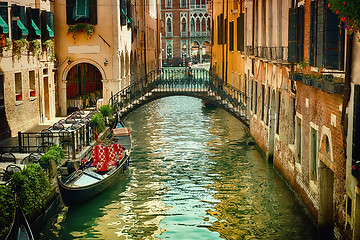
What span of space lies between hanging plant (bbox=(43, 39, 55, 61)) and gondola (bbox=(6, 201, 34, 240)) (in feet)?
43.6

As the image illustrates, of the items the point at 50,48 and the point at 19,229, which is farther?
the point at 50,48

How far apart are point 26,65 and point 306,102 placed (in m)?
10.3

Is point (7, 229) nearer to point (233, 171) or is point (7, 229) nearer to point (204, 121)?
point (233, 171)

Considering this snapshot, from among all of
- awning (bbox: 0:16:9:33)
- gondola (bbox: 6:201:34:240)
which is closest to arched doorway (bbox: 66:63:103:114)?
awning (bbox: 0:16:9:33)

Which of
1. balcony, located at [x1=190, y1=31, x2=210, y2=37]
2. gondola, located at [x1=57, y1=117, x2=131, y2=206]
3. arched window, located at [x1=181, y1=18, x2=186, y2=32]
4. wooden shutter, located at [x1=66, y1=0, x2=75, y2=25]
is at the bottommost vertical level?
gondola, located at [x1=57, y1=117, x2=131, y2=206]

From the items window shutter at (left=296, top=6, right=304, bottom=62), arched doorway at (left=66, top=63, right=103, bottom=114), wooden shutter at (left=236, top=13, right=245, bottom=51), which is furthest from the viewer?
arched doorway at (left=66, top=63, right=103, bottom=114)

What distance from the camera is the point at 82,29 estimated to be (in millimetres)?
22953

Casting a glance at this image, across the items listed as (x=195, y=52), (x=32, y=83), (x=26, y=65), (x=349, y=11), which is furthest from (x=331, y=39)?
(x=195, y=52)

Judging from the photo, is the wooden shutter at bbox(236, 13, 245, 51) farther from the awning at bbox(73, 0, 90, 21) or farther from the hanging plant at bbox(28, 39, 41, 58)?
the hanging plant at bbox(28, 39, 41, 58)

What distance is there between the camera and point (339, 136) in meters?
8.89

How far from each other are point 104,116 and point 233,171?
20.5ft

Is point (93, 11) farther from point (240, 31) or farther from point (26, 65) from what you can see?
point (240, 31)

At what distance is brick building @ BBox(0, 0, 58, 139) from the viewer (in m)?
16.6

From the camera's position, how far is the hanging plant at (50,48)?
21.3 metres
